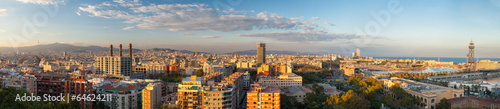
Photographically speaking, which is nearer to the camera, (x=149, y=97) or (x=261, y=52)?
(x=149, y=97)

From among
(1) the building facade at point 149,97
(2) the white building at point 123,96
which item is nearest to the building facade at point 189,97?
(1) the building facade at point 149,97

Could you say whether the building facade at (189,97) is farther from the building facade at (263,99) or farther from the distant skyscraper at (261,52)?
the distant skyscraper at (261,52)

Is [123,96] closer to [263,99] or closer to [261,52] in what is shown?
[263,99]

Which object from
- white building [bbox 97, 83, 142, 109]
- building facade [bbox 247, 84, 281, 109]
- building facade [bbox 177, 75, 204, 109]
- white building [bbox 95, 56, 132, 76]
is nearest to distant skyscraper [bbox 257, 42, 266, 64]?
white building [bbox 95, 56, 132, 76]

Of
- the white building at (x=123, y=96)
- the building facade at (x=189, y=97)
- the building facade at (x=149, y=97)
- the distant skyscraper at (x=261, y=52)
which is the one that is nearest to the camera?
the building facade at (x=189, y=97)

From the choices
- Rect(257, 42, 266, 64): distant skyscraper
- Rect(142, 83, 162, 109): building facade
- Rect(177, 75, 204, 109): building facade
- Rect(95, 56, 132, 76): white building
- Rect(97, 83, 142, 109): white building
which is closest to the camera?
Rect(177, 75, 204, 109): building facade

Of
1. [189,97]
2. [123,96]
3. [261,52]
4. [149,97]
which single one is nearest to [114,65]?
[123,96]

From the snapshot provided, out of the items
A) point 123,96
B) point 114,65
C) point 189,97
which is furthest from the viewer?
point 114,65

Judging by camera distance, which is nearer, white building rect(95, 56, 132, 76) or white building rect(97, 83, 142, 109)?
white building rect(97, 83, 142, 109)

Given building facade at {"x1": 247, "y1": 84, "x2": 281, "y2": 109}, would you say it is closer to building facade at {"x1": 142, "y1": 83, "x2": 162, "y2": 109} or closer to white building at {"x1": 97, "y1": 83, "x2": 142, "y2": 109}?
building facade at {"x1": 142, "y1": 83, "x2": 162, "y2": 109}

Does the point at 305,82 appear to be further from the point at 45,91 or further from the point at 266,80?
the point at 45,91

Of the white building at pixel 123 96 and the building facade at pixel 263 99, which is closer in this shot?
the building facade at pixel 263 99
